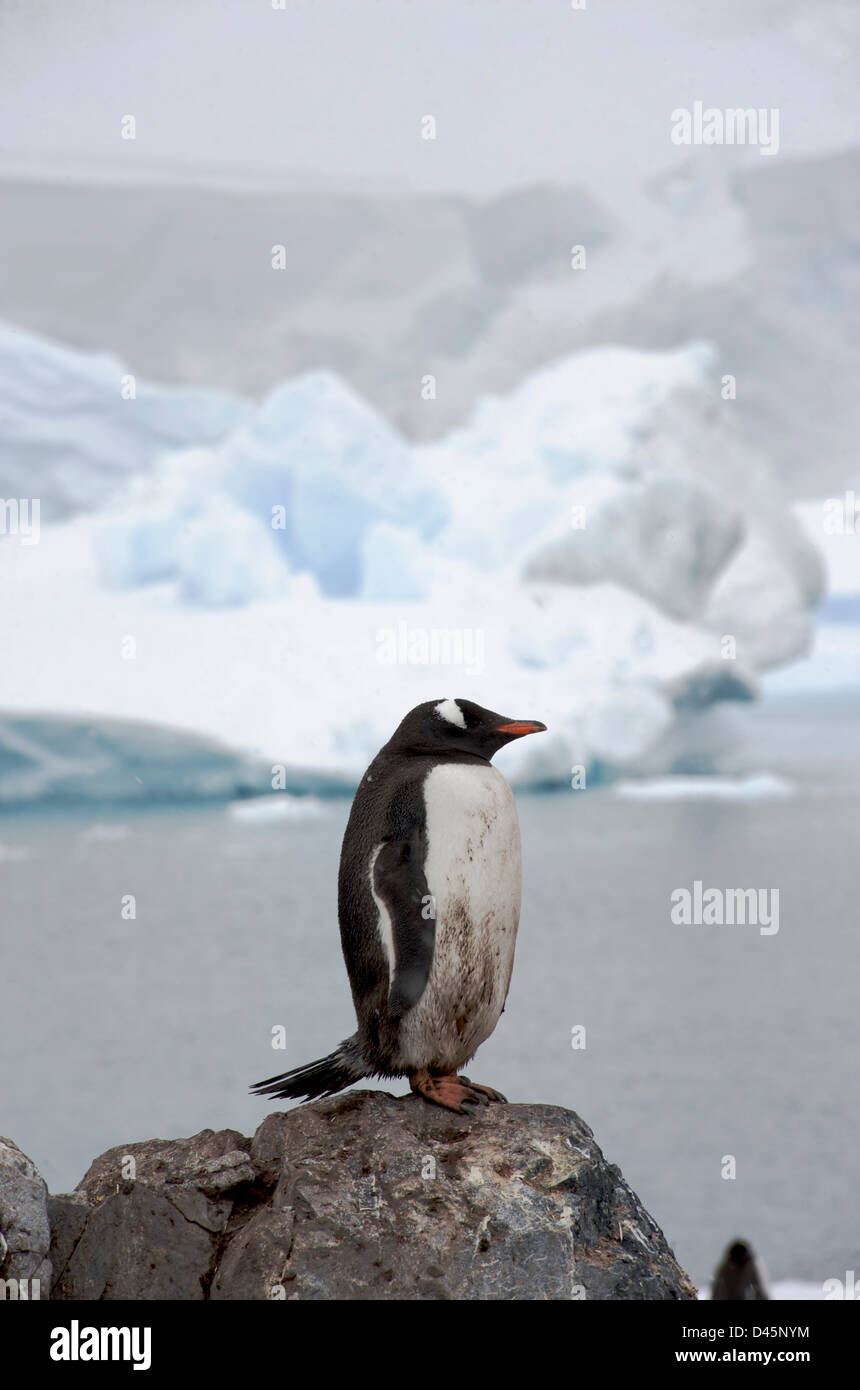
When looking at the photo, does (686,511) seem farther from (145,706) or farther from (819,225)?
(145,706)

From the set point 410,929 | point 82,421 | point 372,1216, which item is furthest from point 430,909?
point 82,421

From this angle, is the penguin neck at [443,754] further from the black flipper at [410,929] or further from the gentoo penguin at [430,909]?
the black flipper at [410,929]

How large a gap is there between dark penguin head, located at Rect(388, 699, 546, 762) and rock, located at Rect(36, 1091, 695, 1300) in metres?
0.55

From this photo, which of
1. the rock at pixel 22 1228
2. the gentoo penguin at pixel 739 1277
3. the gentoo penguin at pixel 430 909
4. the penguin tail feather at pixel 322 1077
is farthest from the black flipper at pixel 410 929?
the gentoo penguin at pixel 739 1277

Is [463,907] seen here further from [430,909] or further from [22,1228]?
[22,1228]

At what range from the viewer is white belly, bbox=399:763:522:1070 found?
2.12 meters

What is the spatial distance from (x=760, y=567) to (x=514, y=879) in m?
5.03

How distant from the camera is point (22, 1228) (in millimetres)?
1953

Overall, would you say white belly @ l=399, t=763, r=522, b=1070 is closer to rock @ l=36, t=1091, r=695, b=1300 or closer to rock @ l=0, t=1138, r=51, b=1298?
rock @ l=36, t=1091, r=695, b=1300

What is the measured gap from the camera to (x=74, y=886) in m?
6.16

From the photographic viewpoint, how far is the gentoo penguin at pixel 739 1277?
7.19ft

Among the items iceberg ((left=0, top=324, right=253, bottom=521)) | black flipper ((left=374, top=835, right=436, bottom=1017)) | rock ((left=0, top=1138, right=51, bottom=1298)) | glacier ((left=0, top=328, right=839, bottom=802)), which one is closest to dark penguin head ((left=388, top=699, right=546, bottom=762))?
black flipper ((left=374, top=835, right=436, bottom=1017))

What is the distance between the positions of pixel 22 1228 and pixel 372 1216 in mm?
496
